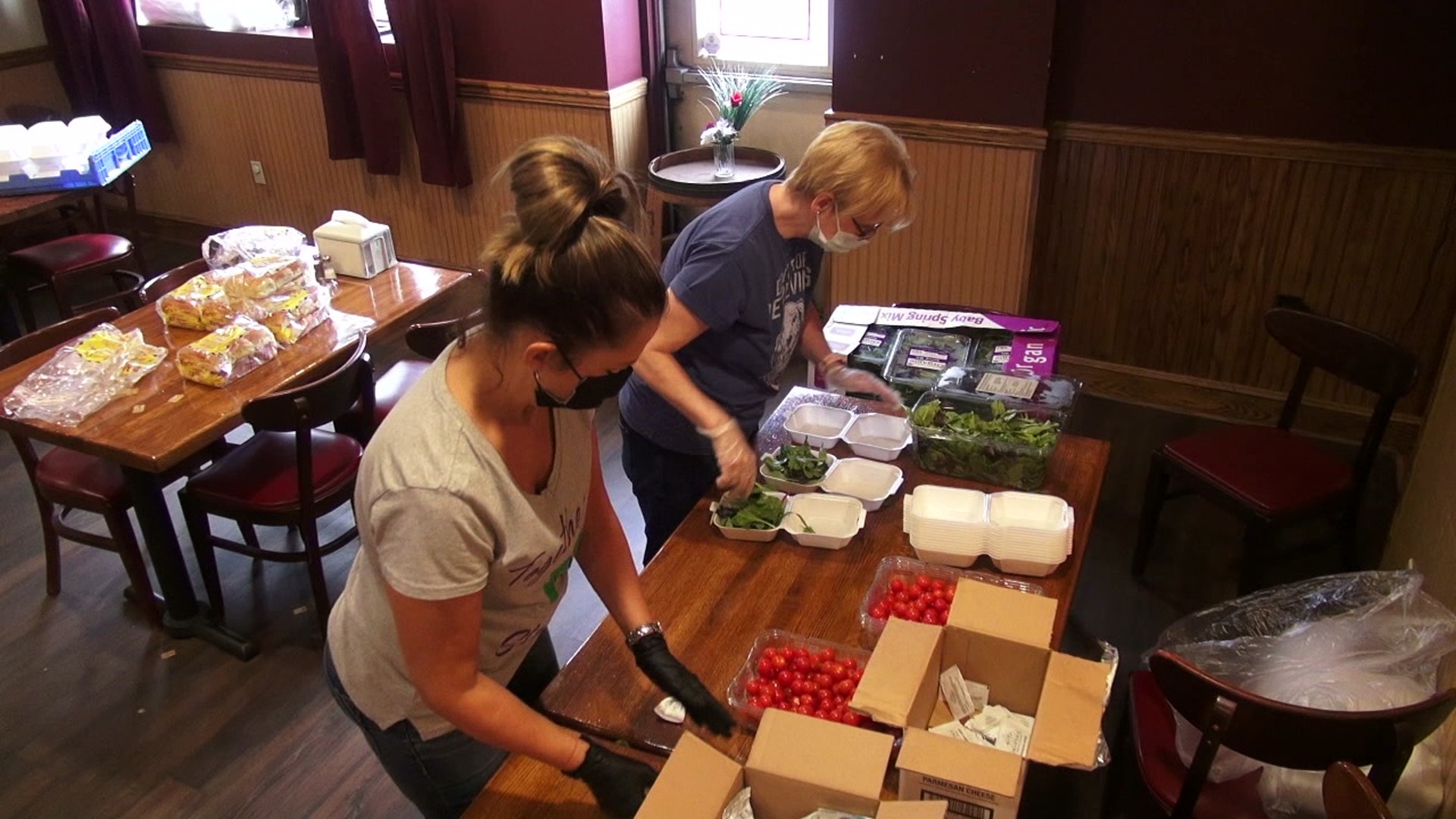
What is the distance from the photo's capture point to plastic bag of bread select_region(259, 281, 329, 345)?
2.87m

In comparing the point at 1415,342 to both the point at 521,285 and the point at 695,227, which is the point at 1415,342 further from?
the point at 521,285

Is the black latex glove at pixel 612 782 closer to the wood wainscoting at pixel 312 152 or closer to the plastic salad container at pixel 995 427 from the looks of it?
the plastic salad container at pixel 995 427

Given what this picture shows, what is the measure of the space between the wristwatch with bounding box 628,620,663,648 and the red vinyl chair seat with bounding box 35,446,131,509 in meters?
1.81

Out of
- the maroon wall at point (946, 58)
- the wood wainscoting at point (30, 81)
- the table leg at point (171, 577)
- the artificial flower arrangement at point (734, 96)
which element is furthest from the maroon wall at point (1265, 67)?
the wood wainscoting at point (30, 81)

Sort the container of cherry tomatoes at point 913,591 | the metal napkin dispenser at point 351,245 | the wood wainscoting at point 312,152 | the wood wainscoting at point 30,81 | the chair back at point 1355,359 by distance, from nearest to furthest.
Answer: the container of cherry tomatoes at point 913,591
the chair back at point 1355,359
the metal napkin dispenser at point 351,245
the wood wainscoting at point 312,152
the wood wainscoting at point 30,81

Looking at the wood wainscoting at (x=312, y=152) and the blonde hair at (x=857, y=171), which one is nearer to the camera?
the blonde hair at (x=857, y=171)

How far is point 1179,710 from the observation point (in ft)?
5.55

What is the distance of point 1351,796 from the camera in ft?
4.18

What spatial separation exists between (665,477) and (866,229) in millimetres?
645

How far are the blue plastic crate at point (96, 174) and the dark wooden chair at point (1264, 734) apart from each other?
13.5 ft

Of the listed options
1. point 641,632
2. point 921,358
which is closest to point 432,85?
point 921,358

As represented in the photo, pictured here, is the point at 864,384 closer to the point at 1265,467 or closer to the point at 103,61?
the point at 1265,467

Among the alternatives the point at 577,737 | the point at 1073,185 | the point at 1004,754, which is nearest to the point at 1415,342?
the point at 1073,185

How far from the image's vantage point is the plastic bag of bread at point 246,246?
3.18 m
